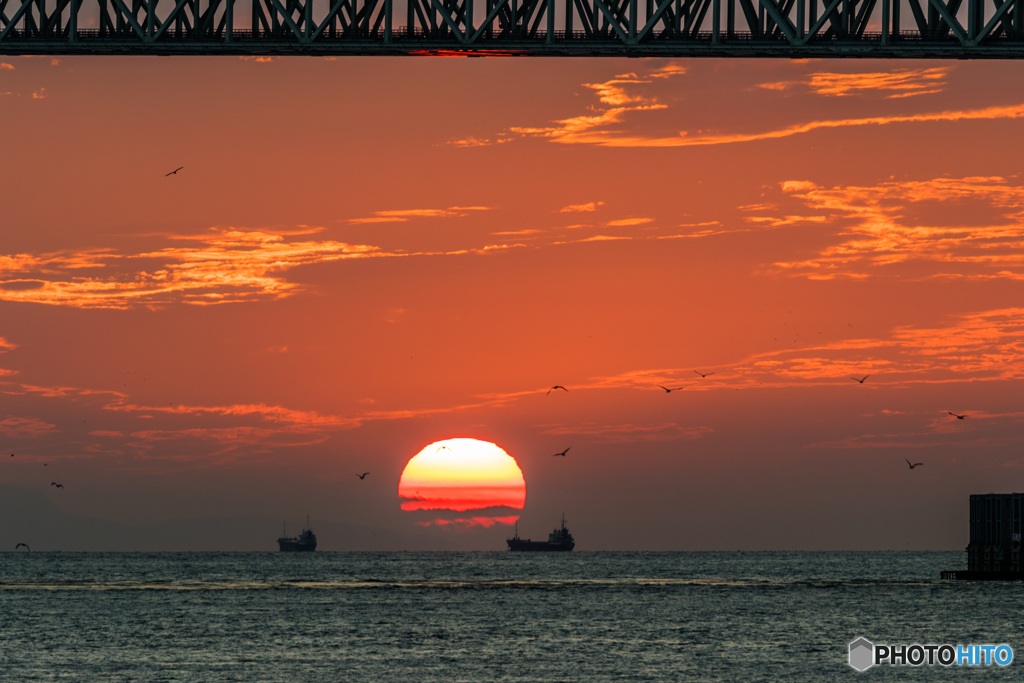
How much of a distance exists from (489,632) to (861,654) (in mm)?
23364

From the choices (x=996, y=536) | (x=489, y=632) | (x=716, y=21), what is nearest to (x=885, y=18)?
(x=716, y=21)

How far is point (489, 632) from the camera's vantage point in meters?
78.7

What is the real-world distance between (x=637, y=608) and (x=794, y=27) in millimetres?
57336

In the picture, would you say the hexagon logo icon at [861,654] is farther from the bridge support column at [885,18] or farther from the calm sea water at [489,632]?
the bridge support column at [885,18]

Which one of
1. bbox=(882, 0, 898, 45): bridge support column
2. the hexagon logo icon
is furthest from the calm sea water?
bbox=(882, 0, 898, 45): bridge support column

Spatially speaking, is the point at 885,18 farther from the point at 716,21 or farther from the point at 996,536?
the point at 996,536

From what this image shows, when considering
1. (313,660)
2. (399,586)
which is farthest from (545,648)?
(399,586)

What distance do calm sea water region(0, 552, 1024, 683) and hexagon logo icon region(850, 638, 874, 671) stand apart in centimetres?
82

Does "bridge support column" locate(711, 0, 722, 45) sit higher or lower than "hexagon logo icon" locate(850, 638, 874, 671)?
higher

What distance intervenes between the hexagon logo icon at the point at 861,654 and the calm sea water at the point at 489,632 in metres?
0.82

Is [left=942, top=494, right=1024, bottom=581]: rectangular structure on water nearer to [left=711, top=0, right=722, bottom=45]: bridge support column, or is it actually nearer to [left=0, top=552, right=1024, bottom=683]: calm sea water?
[left=0, top=552, right=1024, bottom=683]: calm sea water

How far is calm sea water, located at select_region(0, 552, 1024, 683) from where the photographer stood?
57.5 meters

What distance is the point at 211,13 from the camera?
61.0 metres

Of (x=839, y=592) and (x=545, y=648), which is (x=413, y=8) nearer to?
(x=545, y=648)
